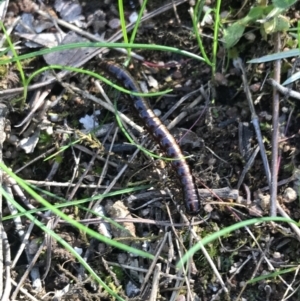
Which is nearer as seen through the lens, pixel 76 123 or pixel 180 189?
pixel 180 189

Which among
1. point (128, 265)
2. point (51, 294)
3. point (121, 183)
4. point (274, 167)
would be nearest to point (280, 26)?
point (274, 167)

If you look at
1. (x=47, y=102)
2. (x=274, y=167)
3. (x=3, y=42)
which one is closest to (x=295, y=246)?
(x=274, y=167)

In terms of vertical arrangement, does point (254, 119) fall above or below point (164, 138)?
below

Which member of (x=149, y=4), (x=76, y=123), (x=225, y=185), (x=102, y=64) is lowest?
(x=225, y=185)

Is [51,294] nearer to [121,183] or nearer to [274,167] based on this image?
[121,183]

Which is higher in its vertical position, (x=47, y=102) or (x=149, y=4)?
(x=149, y=4)

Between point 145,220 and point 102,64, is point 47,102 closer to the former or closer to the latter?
point 102,64
